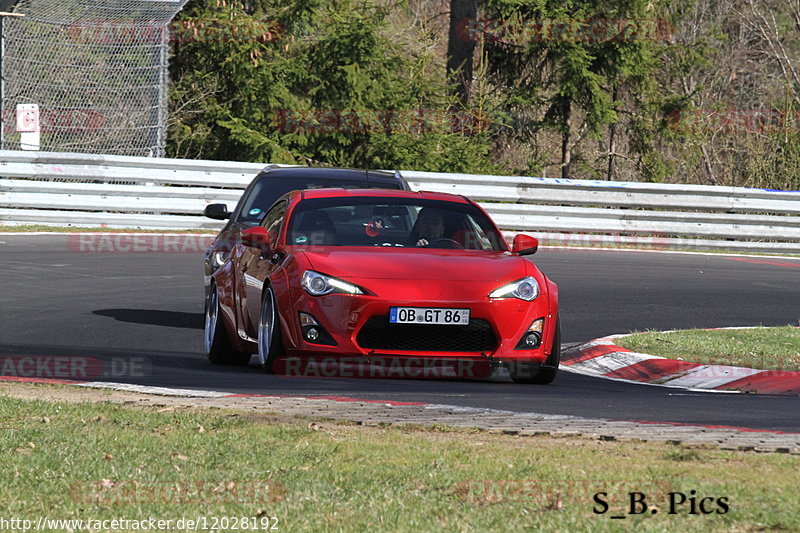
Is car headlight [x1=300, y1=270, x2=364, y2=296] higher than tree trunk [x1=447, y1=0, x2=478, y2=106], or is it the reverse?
tree trunk [x1=447, y1=0, x2=478, y2=106]

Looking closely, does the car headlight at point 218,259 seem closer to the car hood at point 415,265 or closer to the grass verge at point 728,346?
the car hood at point 415,265

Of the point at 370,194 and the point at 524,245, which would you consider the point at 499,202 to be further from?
the point at 524,245

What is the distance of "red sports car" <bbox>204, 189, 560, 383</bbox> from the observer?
9469 millimetres

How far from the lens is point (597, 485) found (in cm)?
550

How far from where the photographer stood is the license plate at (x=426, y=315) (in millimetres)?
9445

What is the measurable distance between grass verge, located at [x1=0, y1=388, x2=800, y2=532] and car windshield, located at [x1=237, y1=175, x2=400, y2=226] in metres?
6.28

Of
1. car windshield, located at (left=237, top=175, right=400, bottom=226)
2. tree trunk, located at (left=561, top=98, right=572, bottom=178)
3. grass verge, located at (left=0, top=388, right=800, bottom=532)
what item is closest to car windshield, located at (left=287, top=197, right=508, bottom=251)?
car windshield, located at (left=237, top=175, right=400, bottom=226)

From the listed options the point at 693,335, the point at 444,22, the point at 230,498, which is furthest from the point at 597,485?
the point at 444,22

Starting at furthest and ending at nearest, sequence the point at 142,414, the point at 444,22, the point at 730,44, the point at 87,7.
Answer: the point at 444,22, the point at 730,44, the point at 87,7, the point at 142,414

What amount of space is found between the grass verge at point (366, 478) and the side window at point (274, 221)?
3.61m

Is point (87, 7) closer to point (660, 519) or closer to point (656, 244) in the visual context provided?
point (656, 244)

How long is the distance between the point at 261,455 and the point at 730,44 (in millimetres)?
37530

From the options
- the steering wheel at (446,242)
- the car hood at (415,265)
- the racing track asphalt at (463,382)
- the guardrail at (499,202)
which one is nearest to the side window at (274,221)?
the car hood at (415,265)

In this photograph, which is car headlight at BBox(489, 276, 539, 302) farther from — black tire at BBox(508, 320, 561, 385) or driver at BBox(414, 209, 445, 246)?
driver at BBox(414, 209, 445, 246)
